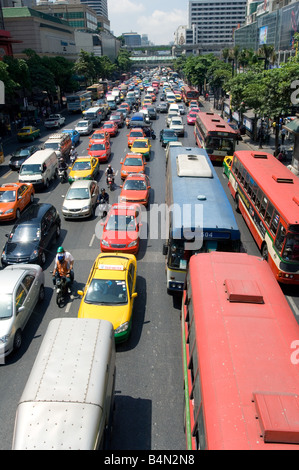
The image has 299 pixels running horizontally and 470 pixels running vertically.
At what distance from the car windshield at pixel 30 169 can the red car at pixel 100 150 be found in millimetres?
6264

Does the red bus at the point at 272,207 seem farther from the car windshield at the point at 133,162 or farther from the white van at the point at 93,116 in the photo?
the white van at the point at 93,116

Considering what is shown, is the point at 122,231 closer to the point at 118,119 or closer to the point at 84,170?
the point at 84,170

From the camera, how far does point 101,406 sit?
20.4 feet

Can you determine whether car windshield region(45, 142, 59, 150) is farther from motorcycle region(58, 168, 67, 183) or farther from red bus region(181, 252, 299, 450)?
red bus region(181, 252, 299, 450)

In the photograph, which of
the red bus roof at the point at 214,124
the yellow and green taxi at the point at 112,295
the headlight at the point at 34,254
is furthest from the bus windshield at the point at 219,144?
the yellow and green taxi at the point at 112,295

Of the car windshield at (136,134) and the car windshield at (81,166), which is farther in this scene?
the car windshield at (136,134)

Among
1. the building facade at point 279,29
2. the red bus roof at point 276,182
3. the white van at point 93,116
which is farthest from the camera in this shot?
the building facade at point 279,29

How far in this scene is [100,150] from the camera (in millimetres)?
29594

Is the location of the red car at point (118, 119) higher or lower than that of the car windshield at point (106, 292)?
higher

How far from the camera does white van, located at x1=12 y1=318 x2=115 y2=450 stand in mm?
5609

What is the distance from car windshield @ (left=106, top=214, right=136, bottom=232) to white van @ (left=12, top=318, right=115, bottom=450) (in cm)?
796

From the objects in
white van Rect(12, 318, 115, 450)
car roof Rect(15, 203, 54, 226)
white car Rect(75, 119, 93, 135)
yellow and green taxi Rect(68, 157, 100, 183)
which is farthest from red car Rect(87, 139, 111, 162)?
white van Rect(12, 318, 115, 450)

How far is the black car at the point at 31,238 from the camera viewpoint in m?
14.1
